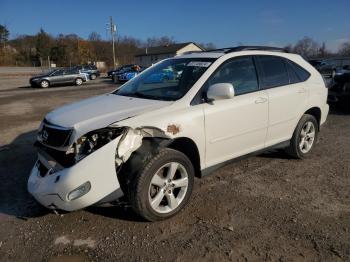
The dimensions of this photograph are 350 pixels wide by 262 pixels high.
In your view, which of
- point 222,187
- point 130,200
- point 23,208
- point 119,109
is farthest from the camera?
point 222,187

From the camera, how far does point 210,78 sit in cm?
415

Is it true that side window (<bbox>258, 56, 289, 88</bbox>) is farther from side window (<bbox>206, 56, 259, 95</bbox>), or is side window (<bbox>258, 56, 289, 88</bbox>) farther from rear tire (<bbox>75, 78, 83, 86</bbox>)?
rear tire (<bbox>75, 78, 83, 86</bbox>)

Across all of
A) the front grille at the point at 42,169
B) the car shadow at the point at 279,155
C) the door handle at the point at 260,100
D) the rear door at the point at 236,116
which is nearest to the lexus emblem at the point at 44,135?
the front grille at the point at 42,169

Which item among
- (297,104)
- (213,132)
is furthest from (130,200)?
(297,104)

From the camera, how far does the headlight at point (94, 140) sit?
3329 millimetres

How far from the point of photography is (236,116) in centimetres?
428

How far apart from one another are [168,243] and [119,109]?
152cm

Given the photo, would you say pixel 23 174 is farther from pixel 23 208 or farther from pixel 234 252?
pixel 234 252

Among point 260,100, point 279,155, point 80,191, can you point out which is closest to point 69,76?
point 279,155

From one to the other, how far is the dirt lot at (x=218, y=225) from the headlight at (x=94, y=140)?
886 mm

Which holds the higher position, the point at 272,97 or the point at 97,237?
the point at 272,97

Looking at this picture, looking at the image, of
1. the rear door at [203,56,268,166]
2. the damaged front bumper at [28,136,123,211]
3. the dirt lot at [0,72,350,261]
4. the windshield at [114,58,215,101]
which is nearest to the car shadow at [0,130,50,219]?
the dirt lot at [0,72,350,261]

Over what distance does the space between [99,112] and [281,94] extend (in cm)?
257

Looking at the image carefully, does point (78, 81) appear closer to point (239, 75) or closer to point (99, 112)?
point (239, 75)
